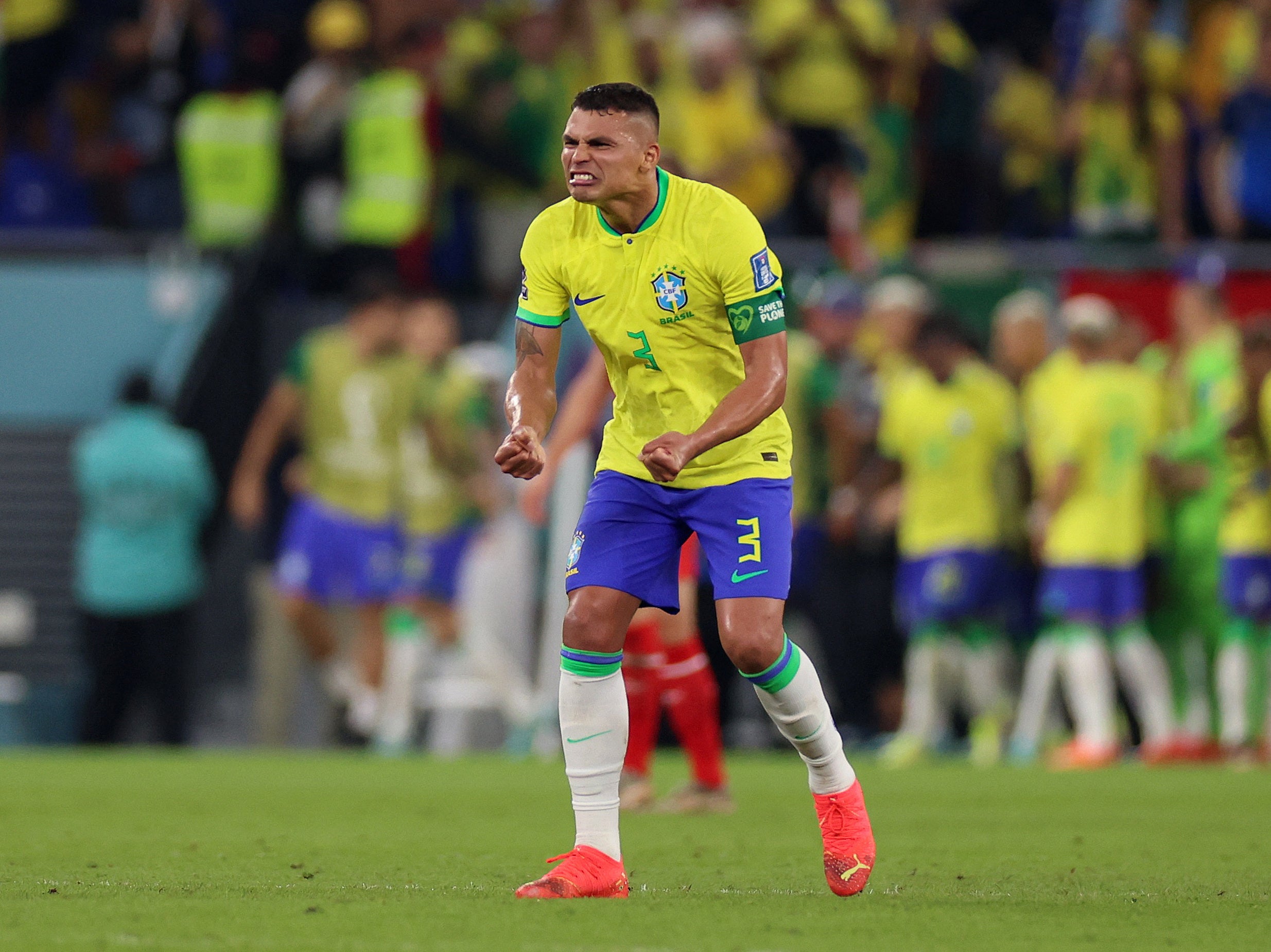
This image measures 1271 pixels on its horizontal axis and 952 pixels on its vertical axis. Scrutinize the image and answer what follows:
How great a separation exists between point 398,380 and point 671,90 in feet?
9.85

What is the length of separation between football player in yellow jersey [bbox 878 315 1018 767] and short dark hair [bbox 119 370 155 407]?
15.4 ft

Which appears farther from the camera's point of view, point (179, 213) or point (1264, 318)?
point (179, 213)

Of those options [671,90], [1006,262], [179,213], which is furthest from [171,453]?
[1006,262]

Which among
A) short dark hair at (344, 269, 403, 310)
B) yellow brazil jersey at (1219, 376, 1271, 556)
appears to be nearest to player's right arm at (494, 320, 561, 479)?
yellow brazil jersey at (1219, 376, 1271, 556)

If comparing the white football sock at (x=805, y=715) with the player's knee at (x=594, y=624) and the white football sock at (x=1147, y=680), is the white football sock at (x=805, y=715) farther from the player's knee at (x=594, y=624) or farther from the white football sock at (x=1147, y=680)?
the white football sock at (x=1147, y=680)

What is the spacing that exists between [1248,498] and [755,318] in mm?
7234

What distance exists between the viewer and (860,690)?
48.3 feet

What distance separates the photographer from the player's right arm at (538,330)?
6.22 metres

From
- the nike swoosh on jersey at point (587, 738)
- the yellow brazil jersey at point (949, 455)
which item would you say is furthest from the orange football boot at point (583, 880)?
the yellow brazil jersey at point (949, 455)

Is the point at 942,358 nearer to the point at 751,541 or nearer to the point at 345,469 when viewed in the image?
the point at 345,469

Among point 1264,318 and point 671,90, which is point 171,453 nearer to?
point 671,90

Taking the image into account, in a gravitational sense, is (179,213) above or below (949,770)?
above

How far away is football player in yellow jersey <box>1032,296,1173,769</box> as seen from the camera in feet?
42.7

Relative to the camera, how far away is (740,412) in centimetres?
604
